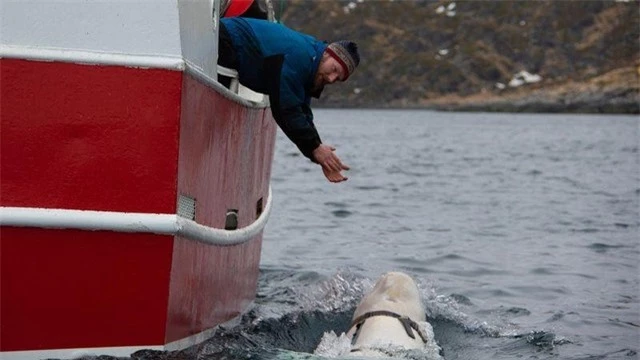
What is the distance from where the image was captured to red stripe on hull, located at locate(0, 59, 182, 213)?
186 inches

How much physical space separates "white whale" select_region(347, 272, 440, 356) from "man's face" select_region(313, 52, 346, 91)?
1592 millimetres

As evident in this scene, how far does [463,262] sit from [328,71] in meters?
6.84

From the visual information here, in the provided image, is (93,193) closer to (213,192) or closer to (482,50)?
(213,192)

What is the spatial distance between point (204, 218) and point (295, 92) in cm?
92

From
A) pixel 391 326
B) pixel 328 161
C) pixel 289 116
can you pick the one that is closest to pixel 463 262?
pixel 391 326

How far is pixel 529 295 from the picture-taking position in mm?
10375

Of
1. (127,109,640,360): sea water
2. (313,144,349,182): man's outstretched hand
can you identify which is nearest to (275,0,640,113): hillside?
(127,109,640,360): sea water

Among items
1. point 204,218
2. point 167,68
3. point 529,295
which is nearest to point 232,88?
point 204,218

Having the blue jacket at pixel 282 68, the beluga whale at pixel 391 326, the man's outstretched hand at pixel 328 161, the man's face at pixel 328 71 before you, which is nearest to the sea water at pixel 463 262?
the beluga whale at pixel 391 326

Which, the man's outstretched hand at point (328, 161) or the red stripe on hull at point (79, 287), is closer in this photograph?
the red stripe on hull at point (79, 287)

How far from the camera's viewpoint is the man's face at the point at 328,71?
20.1 feet

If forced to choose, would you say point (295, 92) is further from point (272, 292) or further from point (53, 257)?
point (272, 292)

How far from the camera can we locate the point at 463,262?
496 inches

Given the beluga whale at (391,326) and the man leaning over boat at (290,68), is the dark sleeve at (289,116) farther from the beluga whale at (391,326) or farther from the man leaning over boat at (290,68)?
the beluga whale at (391,326)
